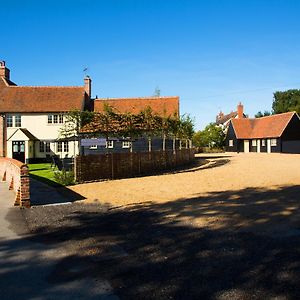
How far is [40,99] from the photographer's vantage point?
4175cm

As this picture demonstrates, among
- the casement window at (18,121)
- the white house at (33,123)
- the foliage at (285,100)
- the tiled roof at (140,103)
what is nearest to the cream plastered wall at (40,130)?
the white house at (33,123)

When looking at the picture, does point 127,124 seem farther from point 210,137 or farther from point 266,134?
point 210,137

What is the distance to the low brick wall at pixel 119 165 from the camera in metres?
19.3

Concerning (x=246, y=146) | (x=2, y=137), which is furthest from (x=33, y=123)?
(x=246, y=146)

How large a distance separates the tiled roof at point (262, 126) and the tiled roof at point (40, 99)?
28.2 meters

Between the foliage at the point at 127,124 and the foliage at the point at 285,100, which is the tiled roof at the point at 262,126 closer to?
the foliage at the point at 127,124

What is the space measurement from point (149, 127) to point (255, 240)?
17131 millimetres

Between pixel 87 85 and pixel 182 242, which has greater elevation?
pixel 87 85

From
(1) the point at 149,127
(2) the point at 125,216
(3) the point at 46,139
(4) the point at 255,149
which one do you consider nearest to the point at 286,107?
(4) the point at 255,149

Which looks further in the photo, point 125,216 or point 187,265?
point 125,216

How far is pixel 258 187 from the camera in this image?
605 inches

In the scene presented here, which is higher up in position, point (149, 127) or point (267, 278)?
point (149, 127)

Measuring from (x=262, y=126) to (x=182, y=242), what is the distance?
56.6m

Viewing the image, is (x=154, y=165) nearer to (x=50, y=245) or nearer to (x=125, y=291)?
(x=50, y=245)
